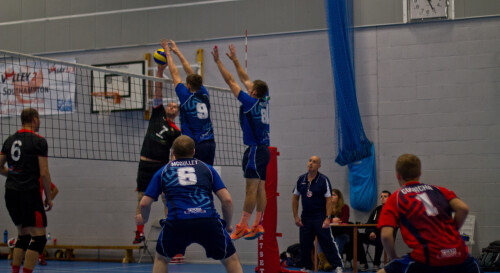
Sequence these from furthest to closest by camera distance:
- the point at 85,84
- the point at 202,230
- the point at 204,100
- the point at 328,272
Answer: the point at 85,84, the point at 328,272, the point at 204,100, the point at 202,230

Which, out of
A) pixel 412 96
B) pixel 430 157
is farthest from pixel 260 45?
pixel 430 157

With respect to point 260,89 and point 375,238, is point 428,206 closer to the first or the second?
point 260,89

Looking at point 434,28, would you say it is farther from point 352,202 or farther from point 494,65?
point 352,202

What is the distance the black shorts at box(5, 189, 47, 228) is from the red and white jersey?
4173 mm

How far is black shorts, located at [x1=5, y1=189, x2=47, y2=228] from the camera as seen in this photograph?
21.5 feet

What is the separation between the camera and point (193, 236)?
486cm

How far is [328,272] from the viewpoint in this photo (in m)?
10.0

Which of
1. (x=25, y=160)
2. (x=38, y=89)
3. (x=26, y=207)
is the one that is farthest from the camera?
(x=38, y=89)

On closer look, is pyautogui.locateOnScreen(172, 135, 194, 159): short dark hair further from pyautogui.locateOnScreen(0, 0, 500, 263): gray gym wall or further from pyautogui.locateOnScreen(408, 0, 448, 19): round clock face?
pyautogui.locateOnScreen(408, 0, 448, 19): round clock face

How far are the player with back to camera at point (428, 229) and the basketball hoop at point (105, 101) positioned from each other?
9149 millimetres

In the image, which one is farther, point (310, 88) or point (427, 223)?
point (310, 88)

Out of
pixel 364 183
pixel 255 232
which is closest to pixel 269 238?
pixel 255 232

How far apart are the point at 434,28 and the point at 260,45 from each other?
3.44m

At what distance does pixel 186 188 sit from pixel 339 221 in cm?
583
